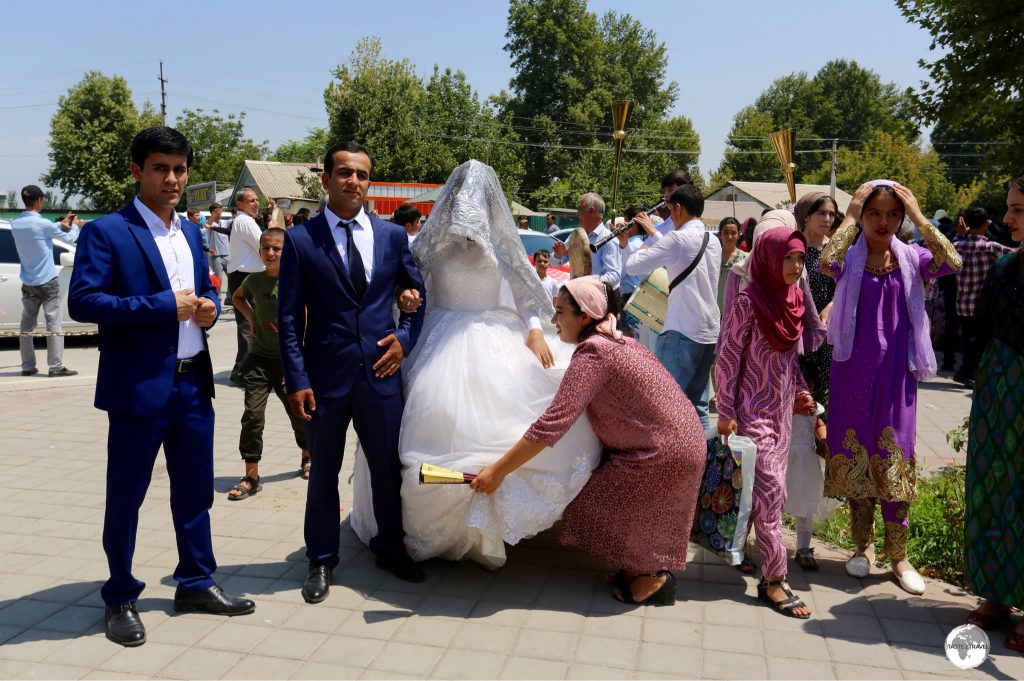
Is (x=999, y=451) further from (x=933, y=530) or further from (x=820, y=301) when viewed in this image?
(x=820, y=301)

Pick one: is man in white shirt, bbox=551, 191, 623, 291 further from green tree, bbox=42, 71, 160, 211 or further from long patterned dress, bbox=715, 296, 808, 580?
green tree, bbox=42, 71, 160, 211

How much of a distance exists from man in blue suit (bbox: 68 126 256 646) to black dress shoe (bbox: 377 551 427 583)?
78 centimetres

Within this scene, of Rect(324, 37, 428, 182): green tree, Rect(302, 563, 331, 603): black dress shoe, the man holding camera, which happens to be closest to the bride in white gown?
Rect(302, 563, 331, 603): black dress shoe

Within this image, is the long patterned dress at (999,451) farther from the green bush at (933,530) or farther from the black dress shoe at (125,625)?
the black dress shoe at (125,625)

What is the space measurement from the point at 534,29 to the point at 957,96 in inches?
2023

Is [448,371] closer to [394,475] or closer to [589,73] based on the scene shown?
[394,475]

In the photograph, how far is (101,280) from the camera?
3.51 meters

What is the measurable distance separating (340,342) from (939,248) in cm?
303

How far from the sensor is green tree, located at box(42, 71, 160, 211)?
5106cm

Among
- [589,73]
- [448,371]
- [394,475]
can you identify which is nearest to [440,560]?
[394,475]

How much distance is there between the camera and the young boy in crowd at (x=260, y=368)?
18.8 ft

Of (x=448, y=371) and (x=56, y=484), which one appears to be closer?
(x=448, y=371)

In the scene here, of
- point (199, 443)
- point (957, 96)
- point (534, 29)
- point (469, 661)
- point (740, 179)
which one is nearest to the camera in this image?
point (469, 661)

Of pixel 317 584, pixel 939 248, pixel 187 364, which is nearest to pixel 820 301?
pixel 939 248
